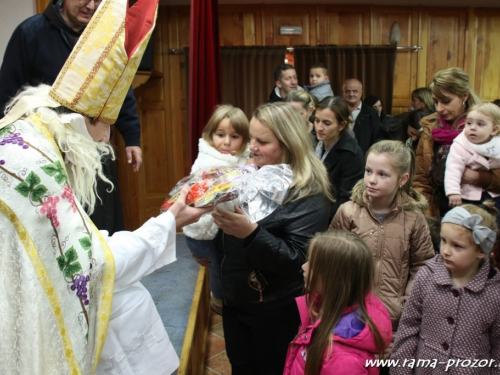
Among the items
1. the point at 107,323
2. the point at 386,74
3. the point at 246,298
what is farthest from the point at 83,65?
the point at 386,74

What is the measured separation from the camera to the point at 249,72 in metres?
5.12

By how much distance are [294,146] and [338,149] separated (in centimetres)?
90

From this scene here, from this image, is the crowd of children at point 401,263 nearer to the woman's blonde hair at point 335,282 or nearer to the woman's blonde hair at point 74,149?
the woman's blonde hair at point 335,282

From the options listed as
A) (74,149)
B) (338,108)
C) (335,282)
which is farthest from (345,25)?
(74,149)

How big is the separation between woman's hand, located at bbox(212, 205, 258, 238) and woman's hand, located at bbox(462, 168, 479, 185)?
134cm

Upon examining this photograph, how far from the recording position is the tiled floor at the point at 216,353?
2.65 metres

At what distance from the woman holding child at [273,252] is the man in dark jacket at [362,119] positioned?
224cm

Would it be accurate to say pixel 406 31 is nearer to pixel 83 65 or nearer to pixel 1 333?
pixel 83 65

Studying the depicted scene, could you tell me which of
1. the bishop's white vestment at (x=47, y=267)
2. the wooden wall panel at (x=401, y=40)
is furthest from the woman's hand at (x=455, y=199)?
the wooden wall panel at (x=401, y=40)

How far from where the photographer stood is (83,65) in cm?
123

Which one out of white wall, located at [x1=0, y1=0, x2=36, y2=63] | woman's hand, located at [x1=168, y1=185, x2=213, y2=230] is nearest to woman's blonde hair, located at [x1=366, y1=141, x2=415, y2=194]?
woman's hand, located at [x1=168, y1=185, x2=213, y2=230]

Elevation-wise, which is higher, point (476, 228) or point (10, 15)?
point (10, 15)

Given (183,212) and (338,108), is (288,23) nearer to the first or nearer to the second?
(338,108)

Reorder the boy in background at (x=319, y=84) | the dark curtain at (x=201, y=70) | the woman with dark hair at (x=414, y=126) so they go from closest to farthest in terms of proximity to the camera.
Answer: the dark curtain at (x=201, y=70) < the woman with dark hair at (x=414, y=126) < the boy in background at (x=319, y=84)
